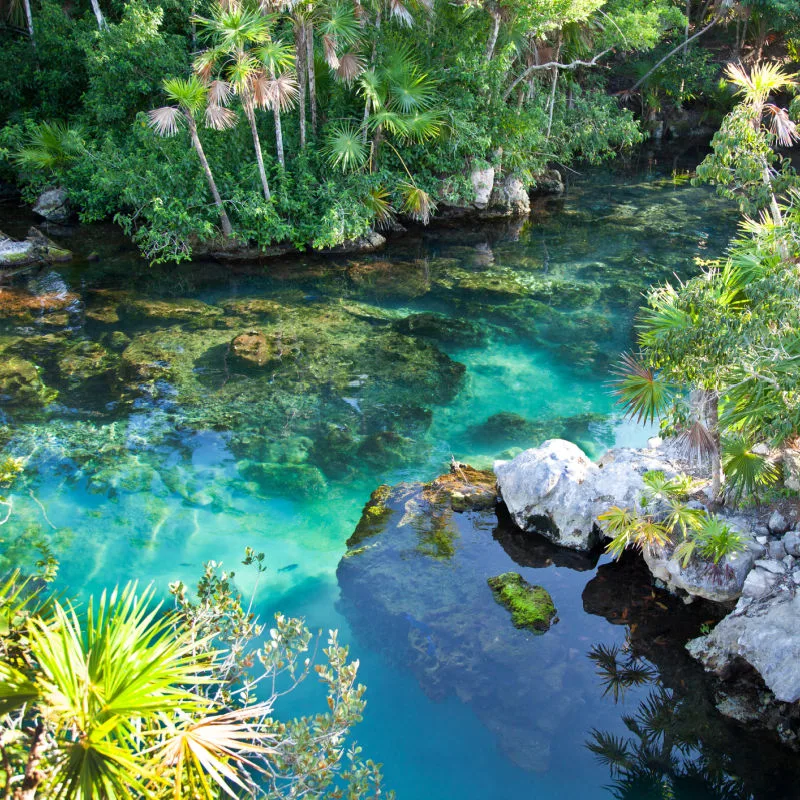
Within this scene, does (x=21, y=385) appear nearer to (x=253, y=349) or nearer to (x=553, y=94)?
(x=253, y=349)

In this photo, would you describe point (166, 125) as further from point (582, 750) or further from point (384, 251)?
point (582, 750)

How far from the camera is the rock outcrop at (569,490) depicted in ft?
29.7

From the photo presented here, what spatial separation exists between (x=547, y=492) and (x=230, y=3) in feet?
39.0

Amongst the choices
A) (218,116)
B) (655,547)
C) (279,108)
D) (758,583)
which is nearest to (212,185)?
(218,116)

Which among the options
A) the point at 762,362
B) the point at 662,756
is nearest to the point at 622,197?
the point at 762,362

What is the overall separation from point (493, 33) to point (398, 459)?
45.6 feet

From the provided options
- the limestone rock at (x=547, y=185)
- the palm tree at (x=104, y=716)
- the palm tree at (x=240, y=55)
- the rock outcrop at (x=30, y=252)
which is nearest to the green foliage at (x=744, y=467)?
the palm tree at (x=104, y=716)

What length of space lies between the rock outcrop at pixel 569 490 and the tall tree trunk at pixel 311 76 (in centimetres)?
1195

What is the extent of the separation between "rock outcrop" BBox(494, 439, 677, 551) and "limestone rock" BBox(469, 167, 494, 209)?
504 inches

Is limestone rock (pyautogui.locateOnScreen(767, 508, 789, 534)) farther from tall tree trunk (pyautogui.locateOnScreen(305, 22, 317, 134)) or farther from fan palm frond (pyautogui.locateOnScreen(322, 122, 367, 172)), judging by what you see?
tall tree trunk (pyautogui.locateOnScreen(305, 22, 317, 134))

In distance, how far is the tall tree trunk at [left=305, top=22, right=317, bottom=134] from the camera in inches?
646

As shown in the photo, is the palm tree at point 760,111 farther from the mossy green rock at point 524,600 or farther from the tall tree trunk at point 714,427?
the mossy green rock at point 524,600

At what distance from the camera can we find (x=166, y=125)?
14711mm

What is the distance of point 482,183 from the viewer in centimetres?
2091
